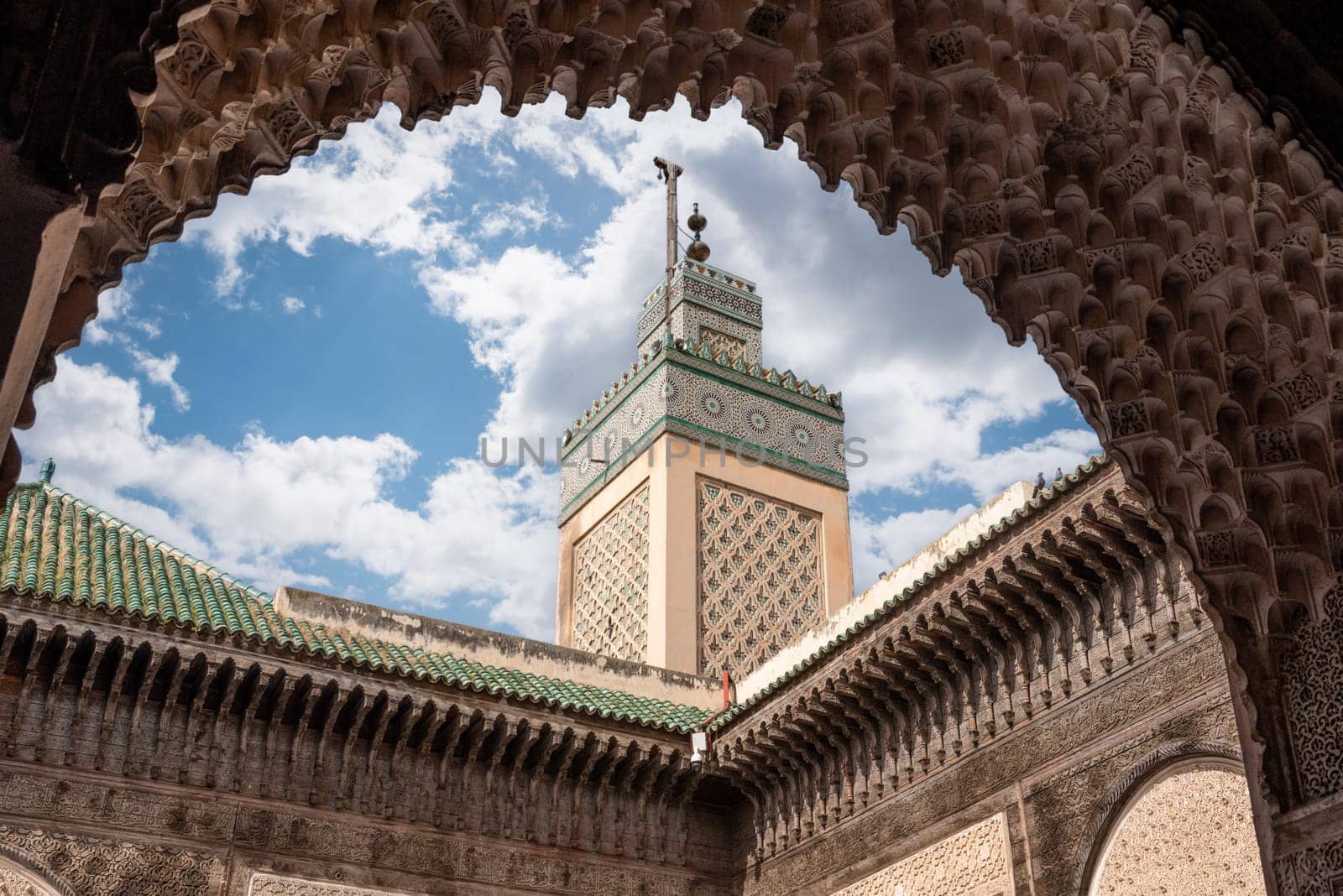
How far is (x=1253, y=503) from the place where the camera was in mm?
3957

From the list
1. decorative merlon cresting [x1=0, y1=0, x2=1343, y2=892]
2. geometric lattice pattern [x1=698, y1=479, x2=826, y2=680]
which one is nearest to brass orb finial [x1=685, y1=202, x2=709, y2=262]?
geometric lattice pattern [x1=698, y1=479, x2=826, y2=680]

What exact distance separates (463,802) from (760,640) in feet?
13.7

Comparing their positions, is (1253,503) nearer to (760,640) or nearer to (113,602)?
(113,602)

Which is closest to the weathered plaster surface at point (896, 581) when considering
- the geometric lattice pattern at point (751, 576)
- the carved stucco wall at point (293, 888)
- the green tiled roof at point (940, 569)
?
the green tiled roof at point (940, 569)

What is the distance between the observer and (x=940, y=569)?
27.2ft

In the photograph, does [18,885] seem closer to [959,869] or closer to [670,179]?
[959,869]

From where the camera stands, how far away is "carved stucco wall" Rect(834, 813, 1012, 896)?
7988 mm

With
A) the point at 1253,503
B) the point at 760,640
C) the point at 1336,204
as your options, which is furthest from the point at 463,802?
the point at 1336,204

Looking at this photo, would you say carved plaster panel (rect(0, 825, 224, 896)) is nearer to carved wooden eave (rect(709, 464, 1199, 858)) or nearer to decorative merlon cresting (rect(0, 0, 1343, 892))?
carved wooden eave (rect(709, 464, 1199, 858))

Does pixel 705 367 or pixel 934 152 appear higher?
pixel 705 367

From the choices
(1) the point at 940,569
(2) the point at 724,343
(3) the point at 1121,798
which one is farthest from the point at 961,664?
(2) the point at 724,343

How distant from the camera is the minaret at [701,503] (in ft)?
42.7

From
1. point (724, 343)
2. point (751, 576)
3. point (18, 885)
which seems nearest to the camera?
point (18, 885)

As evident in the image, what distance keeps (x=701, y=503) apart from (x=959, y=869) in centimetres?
572
